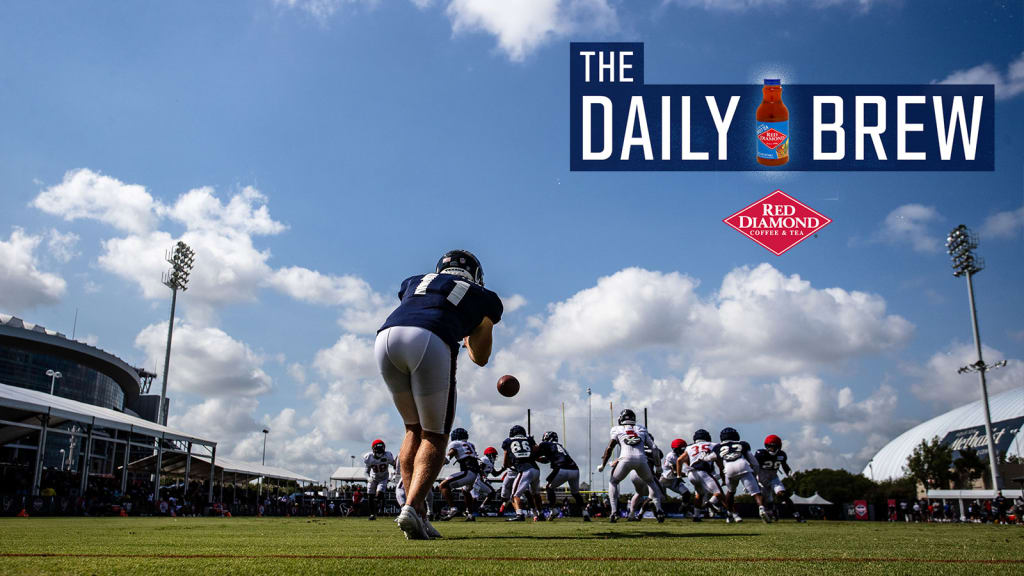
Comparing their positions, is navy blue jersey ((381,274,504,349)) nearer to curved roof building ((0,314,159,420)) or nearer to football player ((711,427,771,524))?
football player ((711,427,771,524))

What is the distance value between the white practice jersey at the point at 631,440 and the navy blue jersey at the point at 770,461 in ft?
14.9

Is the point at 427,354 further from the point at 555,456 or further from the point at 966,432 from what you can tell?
the point at 966,432

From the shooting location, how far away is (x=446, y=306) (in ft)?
16.4

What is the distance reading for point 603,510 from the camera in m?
31.1

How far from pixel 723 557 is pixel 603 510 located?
28877 mm

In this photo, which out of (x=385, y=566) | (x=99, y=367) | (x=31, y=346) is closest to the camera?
(x=385, y=566)

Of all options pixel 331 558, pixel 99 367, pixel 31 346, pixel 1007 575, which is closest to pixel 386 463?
pixel 331 558

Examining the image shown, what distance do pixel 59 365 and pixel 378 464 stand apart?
54048 mm

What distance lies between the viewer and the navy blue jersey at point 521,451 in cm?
1459

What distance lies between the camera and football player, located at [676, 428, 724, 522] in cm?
1533

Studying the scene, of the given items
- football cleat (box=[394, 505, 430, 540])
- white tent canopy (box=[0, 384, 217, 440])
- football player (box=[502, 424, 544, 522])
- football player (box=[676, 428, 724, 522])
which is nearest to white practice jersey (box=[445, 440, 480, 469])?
football player (box=[502, 424, 544, 522])

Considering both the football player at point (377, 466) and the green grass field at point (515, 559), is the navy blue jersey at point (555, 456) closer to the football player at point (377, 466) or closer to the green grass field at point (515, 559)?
the football player at point (377, 466)

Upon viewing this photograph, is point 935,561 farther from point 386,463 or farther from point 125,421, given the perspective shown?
point 125,421

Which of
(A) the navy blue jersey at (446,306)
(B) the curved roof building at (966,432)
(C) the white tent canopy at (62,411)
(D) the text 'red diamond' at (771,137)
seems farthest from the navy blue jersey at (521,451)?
(B) the curved roof building at (966,432)
